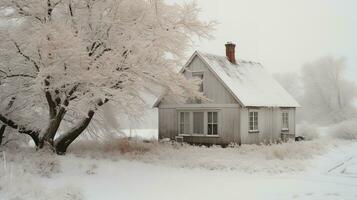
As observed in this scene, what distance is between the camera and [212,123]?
28359 millimetres

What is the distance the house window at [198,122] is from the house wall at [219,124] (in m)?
0.34

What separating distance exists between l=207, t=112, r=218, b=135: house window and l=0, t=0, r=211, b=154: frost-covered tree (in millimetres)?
8421

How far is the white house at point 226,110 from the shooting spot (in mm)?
27609

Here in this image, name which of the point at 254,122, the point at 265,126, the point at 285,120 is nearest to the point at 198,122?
the point at 254,122

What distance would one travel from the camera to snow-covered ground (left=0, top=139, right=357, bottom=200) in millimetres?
13297

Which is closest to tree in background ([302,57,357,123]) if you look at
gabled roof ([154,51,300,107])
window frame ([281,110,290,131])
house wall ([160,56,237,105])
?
window frame ([281,110,290,131])

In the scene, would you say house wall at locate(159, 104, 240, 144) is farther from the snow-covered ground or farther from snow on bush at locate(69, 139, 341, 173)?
the snow-covered ground

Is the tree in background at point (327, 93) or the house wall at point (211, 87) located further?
the tree in background at point (327, 93)

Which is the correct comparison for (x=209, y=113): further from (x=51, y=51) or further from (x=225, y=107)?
(x=51, y=51)

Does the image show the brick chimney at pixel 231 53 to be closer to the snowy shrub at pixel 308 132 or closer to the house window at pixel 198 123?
the house window at pixel 198 123

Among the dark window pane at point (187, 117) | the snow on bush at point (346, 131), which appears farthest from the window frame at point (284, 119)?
the snow on bush at point (346, 131)

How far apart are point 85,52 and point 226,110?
44.3 feet

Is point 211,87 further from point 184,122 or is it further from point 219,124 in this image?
point 184,122

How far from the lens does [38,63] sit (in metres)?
A: 17.0
